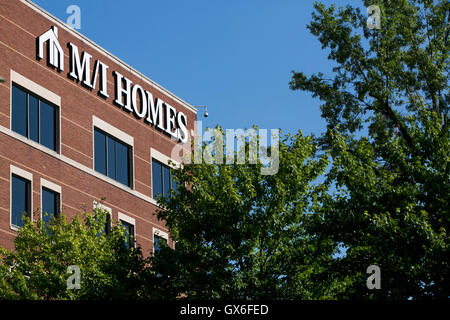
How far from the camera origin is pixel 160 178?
45.0 m

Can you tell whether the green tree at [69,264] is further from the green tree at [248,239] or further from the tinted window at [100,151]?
the tinted window at [100,151]

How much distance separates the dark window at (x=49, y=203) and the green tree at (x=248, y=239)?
7.90 metres

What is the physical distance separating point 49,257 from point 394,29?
1828 centimetres

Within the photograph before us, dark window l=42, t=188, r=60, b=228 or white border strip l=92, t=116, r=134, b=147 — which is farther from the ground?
white border strip l=92, t=116, r=134, b=147

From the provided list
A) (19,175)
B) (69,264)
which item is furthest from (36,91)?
(69,264)

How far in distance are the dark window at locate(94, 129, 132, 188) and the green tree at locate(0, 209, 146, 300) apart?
31.3 ft

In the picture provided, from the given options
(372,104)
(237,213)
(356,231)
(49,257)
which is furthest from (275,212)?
(372,104)

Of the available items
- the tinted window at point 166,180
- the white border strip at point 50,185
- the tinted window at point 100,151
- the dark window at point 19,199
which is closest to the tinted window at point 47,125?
the white border strip at point 50,185

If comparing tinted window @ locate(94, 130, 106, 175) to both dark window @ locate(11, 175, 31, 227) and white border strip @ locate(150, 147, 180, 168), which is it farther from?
dark window @ locate(11, 175, 31, 227)

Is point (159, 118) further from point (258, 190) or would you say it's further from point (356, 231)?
point (356, 231)

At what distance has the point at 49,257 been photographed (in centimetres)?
2952

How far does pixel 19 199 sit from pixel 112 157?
7.09 meters

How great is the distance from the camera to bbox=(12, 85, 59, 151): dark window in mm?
36219

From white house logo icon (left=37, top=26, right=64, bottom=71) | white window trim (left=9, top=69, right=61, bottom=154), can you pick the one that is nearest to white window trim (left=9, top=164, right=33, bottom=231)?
white window trim (left=9, top=69, right=61, bottom=154)
